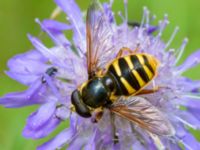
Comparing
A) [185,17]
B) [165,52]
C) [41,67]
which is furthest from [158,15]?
[41,67]

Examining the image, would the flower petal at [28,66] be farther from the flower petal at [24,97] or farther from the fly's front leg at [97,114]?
the fly's front leg at [97,114]

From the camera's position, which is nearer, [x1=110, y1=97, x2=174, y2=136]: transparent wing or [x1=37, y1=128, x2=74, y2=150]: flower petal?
[x1=110, y1=97, x2=174, y2=136]: transparent wing

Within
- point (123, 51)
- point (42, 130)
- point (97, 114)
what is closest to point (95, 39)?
point (123, 51)

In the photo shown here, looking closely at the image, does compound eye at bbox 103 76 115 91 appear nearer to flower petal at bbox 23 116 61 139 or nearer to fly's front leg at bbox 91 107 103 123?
fly's front leg at bbox 91 107 103 123

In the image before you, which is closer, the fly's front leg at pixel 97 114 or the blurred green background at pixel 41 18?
the fly's front leg at pixel 97 114

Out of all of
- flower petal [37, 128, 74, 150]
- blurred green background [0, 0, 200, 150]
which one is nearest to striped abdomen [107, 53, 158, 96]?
flower petal [37, 128, 74, 150]

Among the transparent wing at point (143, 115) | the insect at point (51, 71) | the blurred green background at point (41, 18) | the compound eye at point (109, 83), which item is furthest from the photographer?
the blurred green background at point (41, 18)

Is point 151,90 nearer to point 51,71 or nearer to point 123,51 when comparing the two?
point 123,51

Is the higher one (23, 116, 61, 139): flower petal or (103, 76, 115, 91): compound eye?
(103, 76, 115, 91): compound eye

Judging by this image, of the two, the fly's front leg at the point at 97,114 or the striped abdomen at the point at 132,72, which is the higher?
the striped abdomen at the point at 132,72

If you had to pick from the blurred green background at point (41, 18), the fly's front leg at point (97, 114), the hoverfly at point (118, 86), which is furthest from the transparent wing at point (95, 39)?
the blurred green background at point (41, 18)
